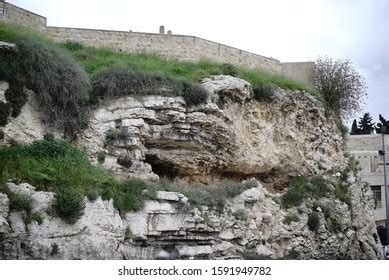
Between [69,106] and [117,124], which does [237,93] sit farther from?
[69,106]

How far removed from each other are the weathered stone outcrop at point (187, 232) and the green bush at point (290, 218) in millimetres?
54

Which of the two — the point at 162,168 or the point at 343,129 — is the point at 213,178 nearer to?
the point at 162,168

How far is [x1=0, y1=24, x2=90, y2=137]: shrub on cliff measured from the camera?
27.5 feet

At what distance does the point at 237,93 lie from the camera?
10.6 metres

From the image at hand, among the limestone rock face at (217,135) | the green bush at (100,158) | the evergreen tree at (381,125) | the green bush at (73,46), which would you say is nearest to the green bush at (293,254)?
the limestone rock face at (217,135)

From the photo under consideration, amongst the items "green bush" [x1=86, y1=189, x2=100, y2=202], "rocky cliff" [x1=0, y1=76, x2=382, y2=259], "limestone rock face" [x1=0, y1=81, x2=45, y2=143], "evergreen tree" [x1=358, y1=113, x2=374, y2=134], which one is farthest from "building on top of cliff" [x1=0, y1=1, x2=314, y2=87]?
"green bush" [x1=86, y1=189, x2=100, y2=202]

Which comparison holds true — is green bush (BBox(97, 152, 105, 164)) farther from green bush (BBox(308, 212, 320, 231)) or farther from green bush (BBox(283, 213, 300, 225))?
green bush (BBox(308, 212, 320, 231))

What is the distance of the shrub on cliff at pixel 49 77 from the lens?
8.38 metres

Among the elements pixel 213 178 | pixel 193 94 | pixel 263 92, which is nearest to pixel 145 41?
pixel 193 94

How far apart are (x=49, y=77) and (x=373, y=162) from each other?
7621mm

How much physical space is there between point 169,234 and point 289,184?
12.6 feet

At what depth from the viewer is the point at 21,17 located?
10539 mm

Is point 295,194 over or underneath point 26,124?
underneath

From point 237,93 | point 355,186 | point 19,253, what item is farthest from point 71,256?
point 355,186
